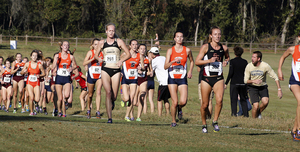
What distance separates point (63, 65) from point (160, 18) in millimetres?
56341

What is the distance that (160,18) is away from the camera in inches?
2667

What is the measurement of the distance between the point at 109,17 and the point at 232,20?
21090 millimetres

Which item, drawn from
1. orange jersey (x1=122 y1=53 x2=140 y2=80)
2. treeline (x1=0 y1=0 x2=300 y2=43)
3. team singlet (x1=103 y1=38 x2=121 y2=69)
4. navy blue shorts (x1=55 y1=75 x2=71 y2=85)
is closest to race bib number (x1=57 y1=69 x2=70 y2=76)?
navy blue shorts (x1=55 y1=75 x2=71 y2=85)

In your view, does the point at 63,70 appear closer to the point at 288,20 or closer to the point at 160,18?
the point at 288,20

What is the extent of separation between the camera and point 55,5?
216 feet

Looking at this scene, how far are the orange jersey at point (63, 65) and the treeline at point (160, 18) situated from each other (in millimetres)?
50667

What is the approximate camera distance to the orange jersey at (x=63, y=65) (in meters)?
12.4

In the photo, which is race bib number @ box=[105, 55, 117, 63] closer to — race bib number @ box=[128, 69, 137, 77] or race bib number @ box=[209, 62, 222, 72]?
race bib number @ box=[128, 69, 137, 77]

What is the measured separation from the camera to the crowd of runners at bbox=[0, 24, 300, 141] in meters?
8.77

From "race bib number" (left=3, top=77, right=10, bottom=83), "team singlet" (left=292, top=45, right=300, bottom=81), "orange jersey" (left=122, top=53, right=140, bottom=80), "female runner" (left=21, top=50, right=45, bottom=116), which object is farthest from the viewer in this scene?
"race bib number" (left=3, top=77, right=10, bottom=83)

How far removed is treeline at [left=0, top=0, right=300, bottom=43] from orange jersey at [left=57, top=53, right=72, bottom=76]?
50667 millimetres

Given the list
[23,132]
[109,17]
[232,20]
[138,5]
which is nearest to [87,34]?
[109,17]

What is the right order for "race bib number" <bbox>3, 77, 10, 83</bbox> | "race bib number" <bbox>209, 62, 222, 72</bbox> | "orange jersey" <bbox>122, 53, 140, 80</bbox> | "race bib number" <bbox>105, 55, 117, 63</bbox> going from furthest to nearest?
"race bib number" <bbox>3, 77, 10, 83</bbox> → "orange jersey" <bbox>122, 53, 140, 80</bbox> → "race bib number" <bbox>105, 55, 117, 63</bbox> → "race bib number" <bbox>209, 62, 222, 72</bbox>

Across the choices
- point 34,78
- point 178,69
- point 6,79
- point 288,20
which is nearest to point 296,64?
point 178,69
